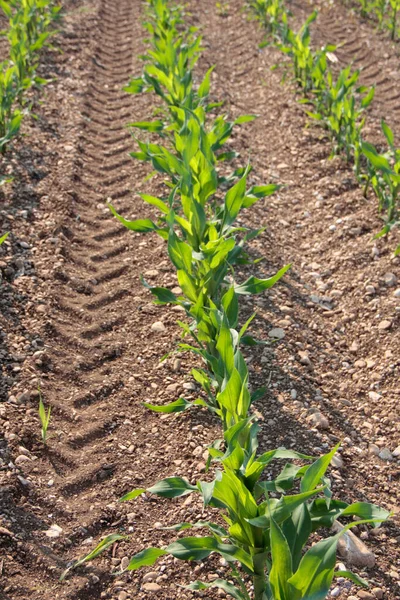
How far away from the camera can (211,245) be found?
11.0 feet

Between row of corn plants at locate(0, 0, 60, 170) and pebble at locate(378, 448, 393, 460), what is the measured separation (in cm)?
326

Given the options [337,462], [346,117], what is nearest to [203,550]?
[337,462]

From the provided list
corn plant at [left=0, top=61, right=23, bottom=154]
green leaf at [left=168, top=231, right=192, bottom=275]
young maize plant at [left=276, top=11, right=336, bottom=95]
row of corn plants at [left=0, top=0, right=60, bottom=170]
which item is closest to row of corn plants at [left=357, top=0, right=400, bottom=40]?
young maize plant at [left=276, top=11, right=336, bottom=95]

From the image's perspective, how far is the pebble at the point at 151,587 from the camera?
258cm

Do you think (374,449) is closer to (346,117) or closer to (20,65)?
(346,117)

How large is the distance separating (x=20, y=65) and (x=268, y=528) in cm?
499

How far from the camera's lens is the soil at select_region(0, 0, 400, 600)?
2818 millimetres

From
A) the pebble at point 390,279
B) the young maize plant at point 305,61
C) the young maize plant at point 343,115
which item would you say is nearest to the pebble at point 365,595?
the pebble at point 390,279

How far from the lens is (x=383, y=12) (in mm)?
8969

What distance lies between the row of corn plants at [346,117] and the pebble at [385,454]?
4.57 ft

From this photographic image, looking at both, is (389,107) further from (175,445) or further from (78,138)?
(175,445)

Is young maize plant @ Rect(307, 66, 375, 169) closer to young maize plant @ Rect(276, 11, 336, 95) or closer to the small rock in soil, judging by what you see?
young maize plant @ Rect(276, 11, 336, 95)

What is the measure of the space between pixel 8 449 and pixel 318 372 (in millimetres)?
1602

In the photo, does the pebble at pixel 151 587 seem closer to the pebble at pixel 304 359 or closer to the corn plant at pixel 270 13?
the pebble at pixel 304 359
